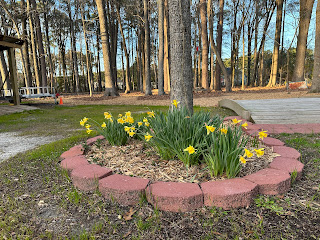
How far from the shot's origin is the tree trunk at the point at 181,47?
2.81 m

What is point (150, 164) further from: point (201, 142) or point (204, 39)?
point (204, 39)

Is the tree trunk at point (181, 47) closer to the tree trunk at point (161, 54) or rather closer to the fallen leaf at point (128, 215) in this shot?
the fallen leaf at point (128, 215)

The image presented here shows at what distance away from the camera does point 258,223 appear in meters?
→ 1.38

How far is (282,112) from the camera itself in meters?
4.64

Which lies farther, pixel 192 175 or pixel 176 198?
pixel 192 175

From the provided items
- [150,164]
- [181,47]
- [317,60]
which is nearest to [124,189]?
[150,164]

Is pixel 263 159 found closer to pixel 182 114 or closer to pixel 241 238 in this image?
pixel 182 114

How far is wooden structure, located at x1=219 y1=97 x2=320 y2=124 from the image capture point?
4328 millimetres

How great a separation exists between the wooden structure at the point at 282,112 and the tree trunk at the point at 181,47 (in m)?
2.12

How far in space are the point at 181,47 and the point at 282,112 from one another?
→ 309 centimetres

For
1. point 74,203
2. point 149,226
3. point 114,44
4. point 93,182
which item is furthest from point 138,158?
point 114,44

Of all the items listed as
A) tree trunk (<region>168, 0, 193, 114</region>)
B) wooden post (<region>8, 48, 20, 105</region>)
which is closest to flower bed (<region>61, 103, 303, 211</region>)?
tree trunk (<region>168, 0, 193, 114</region>)

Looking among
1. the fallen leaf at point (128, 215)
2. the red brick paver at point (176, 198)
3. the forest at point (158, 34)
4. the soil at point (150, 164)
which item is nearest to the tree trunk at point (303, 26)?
the forest at point (158, 34)

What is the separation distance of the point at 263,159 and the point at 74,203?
1869 mm
